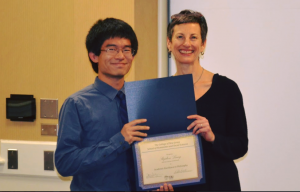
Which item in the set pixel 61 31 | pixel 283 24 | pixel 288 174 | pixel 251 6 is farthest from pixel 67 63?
pixel 288 174

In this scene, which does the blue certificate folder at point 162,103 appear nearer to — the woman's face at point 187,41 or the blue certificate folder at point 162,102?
the blue certificate folder at point 162,102

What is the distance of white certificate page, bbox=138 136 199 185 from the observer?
4.94 feet

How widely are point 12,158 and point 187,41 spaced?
1366 millimetres

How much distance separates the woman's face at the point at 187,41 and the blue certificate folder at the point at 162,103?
0.63 ft

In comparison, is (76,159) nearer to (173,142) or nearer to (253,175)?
(173,142)

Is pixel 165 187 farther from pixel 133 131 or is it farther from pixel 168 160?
pixel 133 131

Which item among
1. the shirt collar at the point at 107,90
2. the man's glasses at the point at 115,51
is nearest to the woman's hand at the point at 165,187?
the shirt collar at the point at 107,90

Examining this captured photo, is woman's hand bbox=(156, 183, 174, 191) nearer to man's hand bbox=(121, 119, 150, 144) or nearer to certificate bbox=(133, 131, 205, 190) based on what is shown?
certificate bbox=(133, 131, 205, 190)

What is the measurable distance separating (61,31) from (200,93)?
99 cm

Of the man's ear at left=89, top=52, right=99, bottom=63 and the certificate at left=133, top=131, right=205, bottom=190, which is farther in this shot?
the man's ear at left=89, top=52, right=99, bottom=63

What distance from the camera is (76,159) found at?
A: 4.79 ft

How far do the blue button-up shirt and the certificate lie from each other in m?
0.09

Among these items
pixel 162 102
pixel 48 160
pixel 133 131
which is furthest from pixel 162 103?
pixel 48 160

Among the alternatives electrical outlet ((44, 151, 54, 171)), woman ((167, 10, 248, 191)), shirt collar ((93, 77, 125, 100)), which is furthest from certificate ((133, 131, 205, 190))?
electrical outlet ((44, 151, 54, 171))
